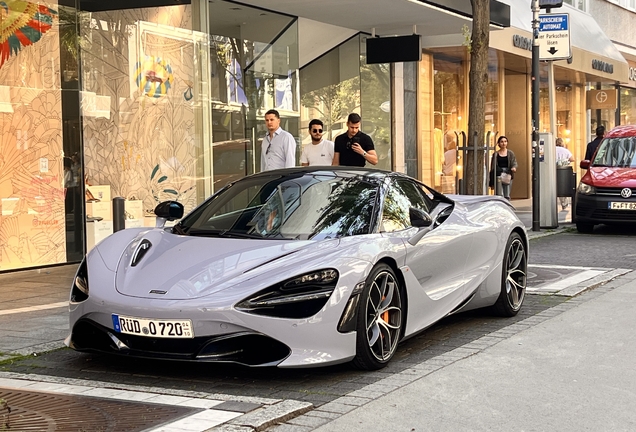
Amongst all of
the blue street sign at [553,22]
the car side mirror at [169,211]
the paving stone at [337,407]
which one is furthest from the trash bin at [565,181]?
the paving stone at [337,407]

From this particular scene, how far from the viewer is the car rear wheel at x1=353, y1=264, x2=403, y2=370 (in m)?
5.77

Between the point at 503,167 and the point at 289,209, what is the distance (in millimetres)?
14435

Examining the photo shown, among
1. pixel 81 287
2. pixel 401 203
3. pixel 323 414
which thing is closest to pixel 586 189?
pixel 401 203

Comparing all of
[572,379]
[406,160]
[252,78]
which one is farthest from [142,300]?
[406,160]

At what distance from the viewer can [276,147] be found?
37.6ft

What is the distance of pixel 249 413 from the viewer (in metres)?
4.86

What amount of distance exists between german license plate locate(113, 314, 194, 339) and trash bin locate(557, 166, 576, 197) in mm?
14508

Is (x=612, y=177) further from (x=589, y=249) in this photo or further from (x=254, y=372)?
(x=254, y=372)

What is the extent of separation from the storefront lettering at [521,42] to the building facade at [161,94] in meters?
0.72

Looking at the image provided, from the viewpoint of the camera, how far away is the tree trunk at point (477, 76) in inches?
533

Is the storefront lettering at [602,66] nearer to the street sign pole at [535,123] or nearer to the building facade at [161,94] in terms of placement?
the building facade at [161,94]

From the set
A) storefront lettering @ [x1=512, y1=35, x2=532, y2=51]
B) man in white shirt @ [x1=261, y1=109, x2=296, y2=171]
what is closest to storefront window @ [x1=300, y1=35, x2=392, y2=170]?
storefront lettering @ [x1=512, y1=35, x2=532, y2=51]

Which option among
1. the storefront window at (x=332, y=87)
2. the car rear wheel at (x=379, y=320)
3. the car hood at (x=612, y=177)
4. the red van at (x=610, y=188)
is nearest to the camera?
the car rear wheel at (x=379, y=320)

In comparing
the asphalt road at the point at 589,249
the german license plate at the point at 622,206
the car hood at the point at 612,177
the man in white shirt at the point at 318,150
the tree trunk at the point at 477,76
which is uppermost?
the tree trunk at the point at 477,76
